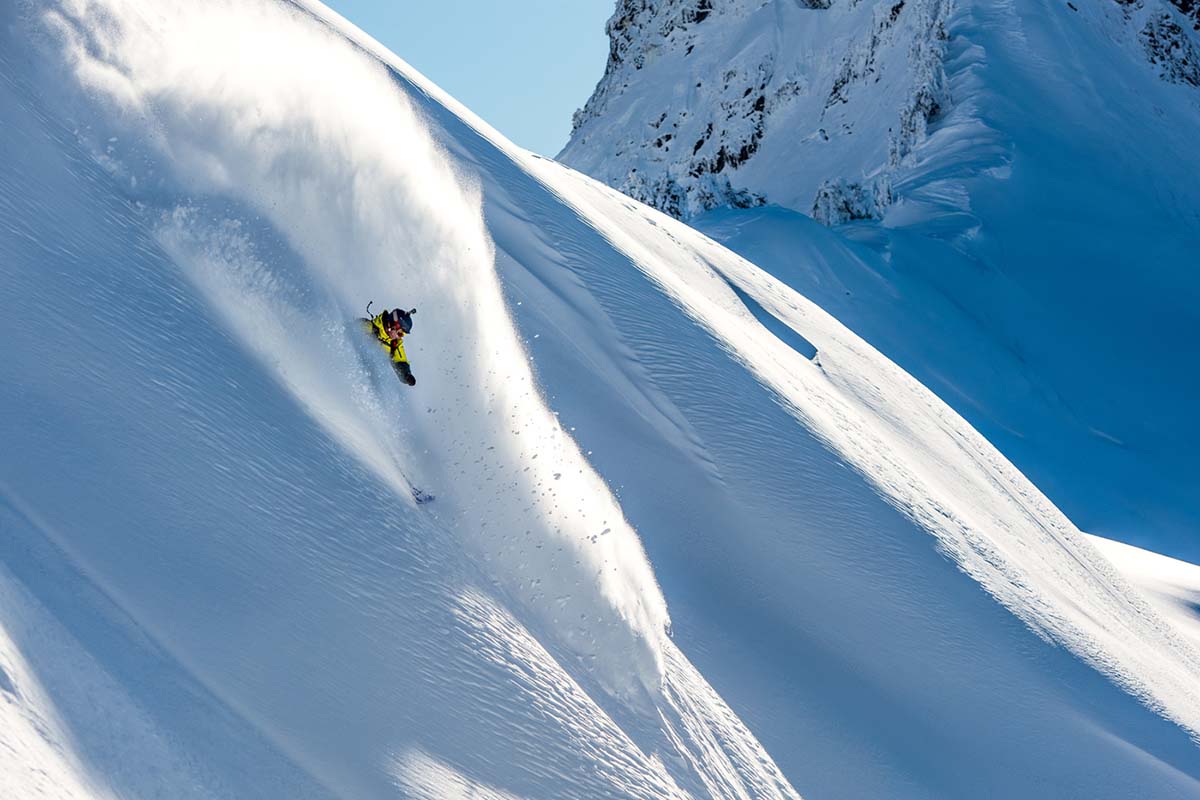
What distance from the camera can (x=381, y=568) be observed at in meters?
6.99

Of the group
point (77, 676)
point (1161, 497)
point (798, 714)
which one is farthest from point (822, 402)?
point (1161, 497)

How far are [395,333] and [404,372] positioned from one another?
32cm

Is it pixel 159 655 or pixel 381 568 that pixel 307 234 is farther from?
pixel 159 655

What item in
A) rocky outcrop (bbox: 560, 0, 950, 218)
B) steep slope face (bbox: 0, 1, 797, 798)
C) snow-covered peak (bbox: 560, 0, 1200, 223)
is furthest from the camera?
rocky outcrop (bbox: 560, 0, 950, 218)

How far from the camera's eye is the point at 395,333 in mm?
8648

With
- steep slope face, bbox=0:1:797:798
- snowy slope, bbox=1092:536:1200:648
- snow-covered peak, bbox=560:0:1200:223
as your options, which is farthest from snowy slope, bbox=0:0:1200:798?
snow-covered peak, bbox=560:0:1200:223

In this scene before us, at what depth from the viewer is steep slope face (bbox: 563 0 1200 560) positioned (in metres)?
22.6

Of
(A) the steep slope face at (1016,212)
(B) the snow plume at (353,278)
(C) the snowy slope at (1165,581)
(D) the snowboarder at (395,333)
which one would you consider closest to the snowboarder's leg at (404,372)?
(D) the snowboarder at (395,333)

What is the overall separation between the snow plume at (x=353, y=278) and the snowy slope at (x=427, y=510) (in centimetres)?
3

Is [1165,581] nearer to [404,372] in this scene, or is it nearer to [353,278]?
[404,372]

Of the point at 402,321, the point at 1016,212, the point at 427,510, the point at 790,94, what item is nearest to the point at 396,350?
the point at 402,321

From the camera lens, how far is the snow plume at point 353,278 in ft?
26.7

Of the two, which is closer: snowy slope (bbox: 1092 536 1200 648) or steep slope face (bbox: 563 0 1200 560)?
snowy slope (bbox: 1092 536 1200 648)

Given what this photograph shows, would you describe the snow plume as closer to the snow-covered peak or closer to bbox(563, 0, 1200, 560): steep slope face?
bbox(563, 0, 1200, 560): steep slope face
